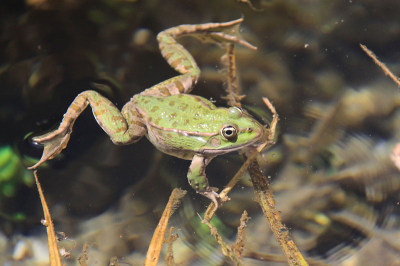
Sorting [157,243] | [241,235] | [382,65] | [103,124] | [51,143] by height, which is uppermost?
[382,65]

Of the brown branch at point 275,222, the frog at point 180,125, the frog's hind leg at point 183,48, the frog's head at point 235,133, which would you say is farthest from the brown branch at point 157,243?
the frog's hind leg at point 183,48

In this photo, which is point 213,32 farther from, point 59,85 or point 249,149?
point 59,85

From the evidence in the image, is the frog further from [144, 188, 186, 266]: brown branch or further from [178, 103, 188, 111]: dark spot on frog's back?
[144, 188, 186, 266]: brown branch

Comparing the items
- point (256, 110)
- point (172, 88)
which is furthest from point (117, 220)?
point (256, 110)

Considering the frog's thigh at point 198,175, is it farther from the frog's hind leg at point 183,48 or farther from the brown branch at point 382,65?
the brown branch at point 382,65

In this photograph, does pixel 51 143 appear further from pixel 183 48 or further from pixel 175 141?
pixel 183 48

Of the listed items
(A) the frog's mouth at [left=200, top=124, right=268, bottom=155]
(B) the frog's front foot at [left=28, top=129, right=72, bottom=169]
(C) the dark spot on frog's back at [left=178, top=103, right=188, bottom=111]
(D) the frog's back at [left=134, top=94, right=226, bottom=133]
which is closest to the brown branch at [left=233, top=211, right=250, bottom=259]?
(A) the frog's mouth at [left=200, top=124, right=268, bottom=155]

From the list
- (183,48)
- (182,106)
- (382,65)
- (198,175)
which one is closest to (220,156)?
(198,175)
